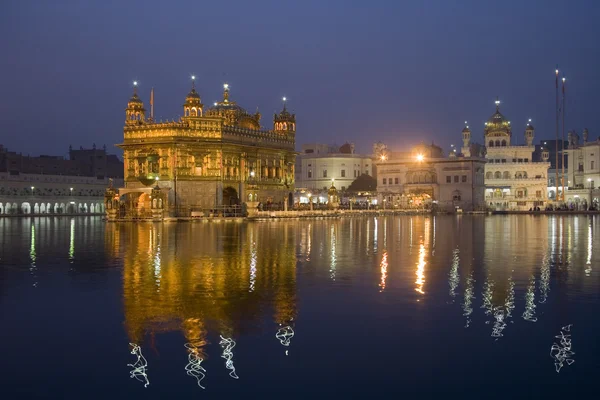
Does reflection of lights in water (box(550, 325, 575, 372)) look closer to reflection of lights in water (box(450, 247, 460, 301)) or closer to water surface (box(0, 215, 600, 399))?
water surface (box(0, 215, 600, 399))

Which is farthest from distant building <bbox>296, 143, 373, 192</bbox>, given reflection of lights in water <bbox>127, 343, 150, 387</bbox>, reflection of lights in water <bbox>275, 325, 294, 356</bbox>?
reflection of lights in water <bbox>127, 343, 150, 387</bbox>

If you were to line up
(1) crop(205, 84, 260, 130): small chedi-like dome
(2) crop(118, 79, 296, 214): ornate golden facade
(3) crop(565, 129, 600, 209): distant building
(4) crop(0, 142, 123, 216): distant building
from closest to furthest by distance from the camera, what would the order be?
(2) crop(118, 79, 296, 214): ornate golden facade
(1) crop(205, 84, 260, 130): small chedi-like dome
(4) crop(0, 142, 123, 216): distant building
(3) crop(565, 129, 600, 209): distant building

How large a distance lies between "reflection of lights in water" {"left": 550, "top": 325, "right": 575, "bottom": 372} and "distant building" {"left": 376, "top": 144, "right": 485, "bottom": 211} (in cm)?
8273

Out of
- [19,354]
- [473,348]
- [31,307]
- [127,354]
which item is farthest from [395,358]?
[31,307]

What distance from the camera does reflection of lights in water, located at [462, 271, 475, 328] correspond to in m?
11.3

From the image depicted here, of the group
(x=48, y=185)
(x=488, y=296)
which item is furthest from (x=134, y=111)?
(x=488, y=296)

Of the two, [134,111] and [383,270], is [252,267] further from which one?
[134,111]

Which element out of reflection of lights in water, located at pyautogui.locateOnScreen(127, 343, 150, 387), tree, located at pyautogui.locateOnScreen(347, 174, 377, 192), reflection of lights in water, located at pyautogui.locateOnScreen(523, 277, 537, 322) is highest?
tree, located at pyautogui.locateOnScreen(347, 174, 377, 192)

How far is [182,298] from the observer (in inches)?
508

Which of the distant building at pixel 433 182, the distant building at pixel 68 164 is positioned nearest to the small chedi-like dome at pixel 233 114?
the distant building at pixel 433 182

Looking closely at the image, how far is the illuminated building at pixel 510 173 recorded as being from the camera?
105125 mm

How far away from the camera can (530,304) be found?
40.3 ft

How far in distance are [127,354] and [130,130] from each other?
57.2m

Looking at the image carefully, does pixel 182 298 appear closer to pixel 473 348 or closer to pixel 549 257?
pixel 473 348
